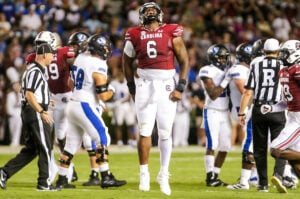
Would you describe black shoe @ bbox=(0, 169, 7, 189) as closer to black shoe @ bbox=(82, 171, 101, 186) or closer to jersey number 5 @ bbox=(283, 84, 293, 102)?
black shoe @ bbox=(82, 171, 101, 186)

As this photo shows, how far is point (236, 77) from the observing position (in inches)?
450

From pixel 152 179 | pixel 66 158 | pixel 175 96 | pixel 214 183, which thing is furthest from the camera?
pixel 152 179

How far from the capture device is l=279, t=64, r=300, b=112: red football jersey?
9633 millimetres

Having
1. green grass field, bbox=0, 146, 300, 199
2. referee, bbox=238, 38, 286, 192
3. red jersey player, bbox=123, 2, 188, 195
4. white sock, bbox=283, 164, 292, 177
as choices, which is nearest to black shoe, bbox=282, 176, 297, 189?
white sock, bbox=283, 164, 292, 177

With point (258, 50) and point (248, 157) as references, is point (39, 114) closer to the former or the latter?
point (248, 157)

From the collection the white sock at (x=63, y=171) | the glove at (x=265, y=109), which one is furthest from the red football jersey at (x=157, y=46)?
the white sock at (x=63, y=171)

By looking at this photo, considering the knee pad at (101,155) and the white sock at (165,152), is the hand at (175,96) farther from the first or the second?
the knee pad at (101,155)

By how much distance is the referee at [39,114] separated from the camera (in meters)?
9.91

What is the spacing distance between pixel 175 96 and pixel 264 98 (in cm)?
131

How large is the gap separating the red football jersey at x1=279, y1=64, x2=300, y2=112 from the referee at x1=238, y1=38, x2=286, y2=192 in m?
0.47

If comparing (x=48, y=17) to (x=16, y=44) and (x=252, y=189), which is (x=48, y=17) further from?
(x=252, y=189)

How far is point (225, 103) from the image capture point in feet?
38.3

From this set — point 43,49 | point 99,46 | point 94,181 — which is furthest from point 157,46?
point 94,181

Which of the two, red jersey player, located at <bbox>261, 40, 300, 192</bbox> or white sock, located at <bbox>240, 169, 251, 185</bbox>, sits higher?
red jersey player, located at <bbox>261, 40, 300, 192</bbox>
